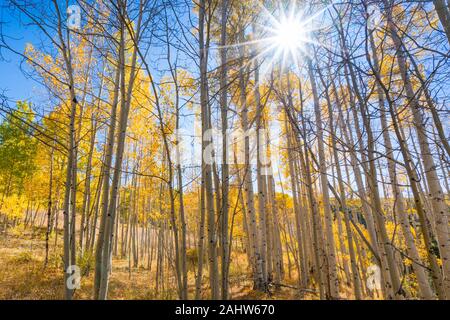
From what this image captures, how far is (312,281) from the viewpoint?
302 inches

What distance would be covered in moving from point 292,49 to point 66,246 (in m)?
3.22

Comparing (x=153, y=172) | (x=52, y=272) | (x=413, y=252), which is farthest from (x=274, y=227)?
(x=52, y=272)

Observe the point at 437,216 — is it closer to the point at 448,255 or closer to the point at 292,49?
the point at 448,255

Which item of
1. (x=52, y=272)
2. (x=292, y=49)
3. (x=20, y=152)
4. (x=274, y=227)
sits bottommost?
(x=52, y=272)

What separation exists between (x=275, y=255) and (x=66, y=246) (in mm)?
5847

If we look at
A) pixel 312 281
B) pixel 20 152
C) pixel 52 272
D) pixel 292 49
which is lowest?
pixel 312 281
